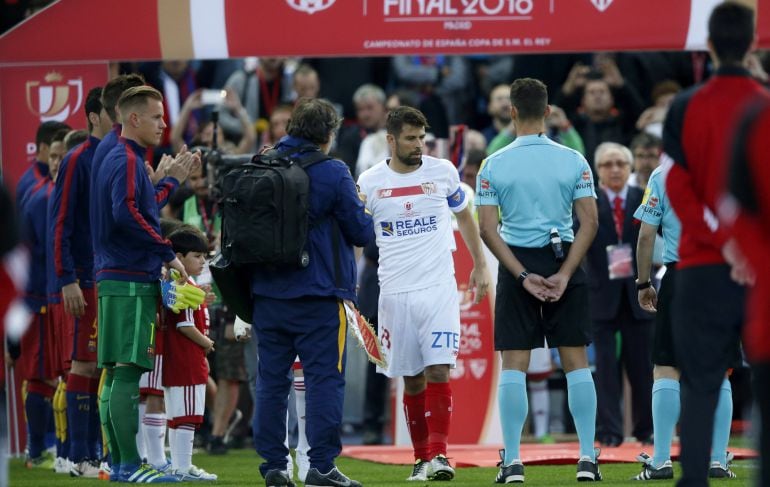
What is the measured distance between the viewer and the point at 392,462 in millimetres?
11883

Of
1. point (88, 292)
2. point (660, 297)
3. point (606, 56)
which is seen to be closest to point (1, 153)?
point (88, 292)

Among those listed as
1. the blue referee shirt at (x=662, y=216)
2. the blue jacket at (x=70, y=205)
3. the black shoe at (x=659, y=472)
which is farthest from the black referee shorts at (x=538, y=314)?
the blue jacket at (x=70, y=205)

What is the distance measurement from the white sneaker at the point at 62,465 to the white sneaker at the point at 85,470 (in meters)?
0.36

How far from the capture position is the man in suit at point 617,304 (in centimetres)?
1353

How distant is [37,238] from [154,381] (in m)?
→ 2.70

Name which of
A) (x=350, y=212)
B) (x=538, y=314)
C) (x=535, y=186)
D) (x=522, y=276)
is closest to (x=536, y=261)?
(x=522, y=276)

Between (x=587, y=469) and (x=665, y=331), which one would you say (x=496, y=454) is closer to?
(x=587, y=469)

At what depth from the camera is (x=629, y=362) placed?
13625 millimetres

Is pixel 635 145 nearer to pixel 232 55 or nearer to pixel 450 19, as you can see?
pixel 450 19

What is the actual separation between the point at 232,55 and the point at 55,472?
3.52 metres

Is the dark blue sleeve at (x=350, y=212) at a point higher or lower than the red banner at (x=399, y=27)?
lower

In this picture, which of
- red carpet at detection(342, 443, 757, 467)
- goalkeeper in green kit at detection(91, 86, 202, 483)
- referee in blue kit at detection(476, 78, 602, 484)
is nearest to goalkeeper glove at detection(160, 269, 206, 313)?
goalkeeper in green kit at detection(91, 86, 202, 483)

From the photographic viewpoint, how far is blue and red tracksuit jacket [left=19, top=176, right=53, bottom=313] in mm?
12297

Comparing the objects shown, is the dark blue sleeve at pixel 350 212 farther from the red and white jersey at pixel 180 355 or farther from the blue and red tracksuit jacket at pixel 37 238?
the blue and red tracksuit jacket at pixel 37 238
